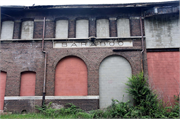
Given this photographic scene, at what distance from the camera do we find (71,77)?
11.8 meters

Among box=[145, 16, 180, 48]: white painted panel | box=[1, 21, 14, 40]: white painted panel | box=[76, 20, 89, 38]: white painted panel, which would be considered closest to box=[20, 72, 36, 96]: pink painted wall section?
box=[1, 21, 14, 40]: white painted panel

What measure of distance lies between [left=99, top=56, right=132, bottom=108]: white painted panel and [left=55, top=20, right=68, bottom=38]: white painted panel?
391cm

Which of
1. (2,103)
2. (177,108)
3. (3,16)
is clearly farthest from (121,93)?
(3,16)

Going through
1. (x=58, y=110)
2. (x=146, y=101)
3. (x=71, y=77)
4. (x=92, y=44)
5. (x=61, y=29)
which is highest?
(x=61, y=29)

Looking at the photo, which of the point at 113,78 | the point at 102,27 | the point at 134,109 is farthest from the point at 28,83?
the point at 134,109

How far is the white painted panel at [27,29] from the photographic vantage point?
12664mm

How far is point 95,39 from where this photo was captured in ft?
39.7

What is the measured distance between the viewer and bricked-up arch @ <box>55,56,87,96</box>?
38.1ft

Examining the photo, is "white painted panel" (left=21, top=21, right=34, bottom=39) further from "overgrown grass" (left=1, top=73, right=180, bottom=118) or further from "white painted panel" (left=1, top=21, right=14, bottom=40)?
"overgrown grass" (left=1, top=73, right=180, bottom=118)

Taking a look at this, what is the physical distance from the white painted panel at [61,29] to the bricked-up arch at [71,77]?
6.42 ft

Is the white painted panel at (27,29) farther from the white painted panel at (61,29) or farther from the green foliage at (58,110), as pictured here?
the green foliage at (58,110)

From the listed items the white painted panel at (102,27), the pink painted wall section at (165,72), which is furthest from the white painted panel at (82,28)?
the pink painted wall section at (165,72)

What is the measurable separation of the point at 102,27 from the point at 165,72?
598 centimetres

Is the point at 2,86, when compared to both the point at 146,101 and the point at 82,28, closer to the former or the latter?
the point at 82,28
